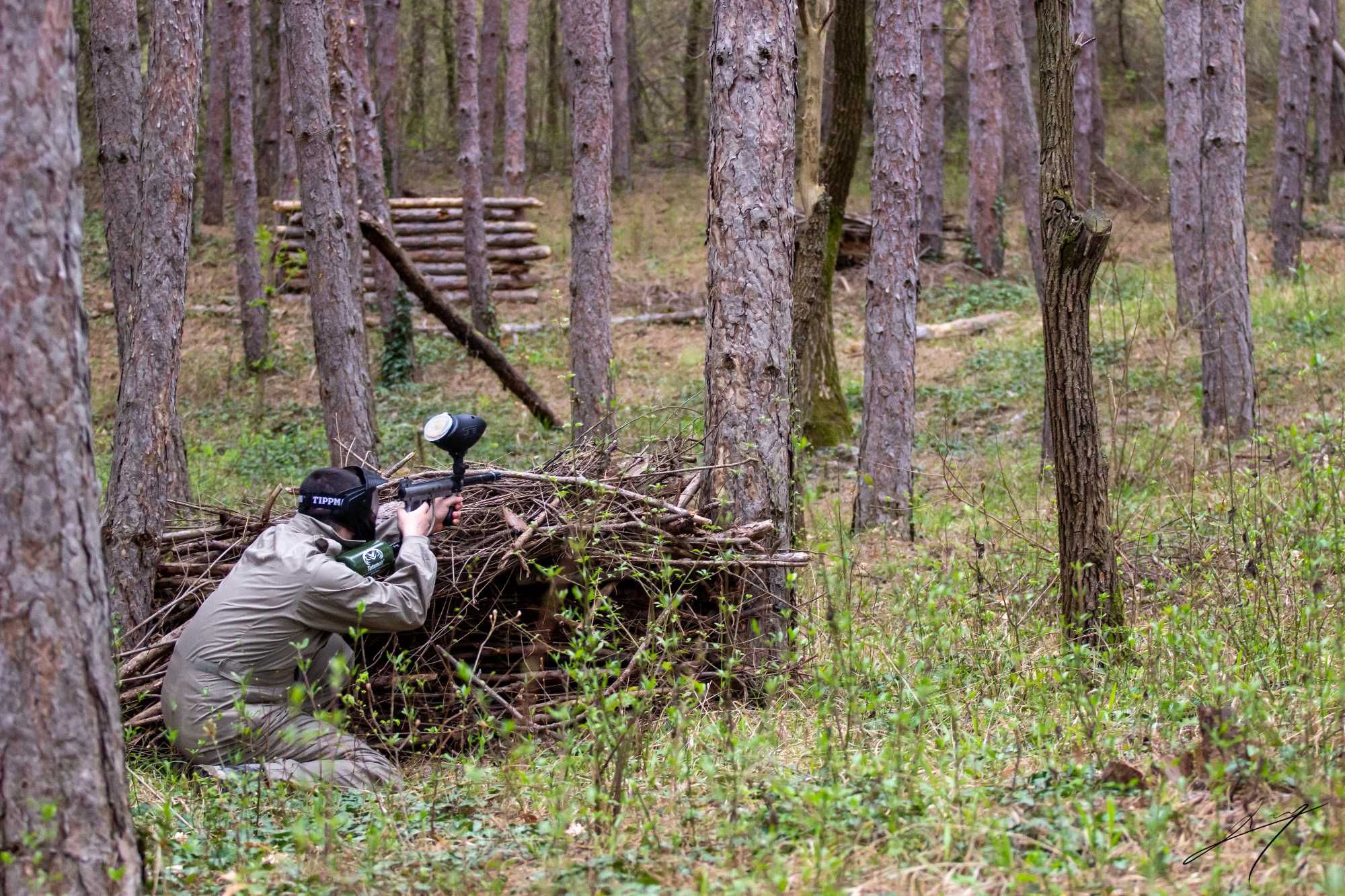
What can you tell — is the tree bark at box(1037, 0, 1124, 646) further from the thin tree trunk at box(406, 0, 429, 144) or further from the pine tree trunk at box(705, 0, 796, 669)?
the thin tree trunk at box(406, 0, 429, 144)

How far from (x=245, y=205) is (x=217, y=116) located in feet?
22.1

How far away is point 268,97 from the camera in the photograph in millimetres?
23797

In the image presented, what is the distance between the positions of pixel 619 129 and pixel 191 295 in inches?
393

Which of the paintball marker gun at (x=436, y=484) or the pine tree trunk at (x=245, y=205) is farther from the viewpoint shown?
the pine tree trunk at (x=245, y=205)

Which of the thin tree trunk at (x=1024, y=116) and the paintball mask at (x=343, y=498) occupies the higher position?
the thin tree trunk at (x=1024, y=116)

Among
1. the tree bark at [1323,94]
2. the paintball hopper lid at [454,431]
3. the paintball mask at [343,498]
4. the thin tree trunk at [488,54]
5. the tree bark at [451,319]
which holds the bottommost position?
the paintball mask at [343,498]

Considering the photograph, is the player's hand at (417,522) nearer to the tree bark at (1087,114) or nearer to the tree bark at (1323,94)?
the tree bark at (1087,114)

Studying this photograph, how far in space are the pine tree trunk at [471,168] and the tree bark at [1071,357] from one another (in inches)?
482

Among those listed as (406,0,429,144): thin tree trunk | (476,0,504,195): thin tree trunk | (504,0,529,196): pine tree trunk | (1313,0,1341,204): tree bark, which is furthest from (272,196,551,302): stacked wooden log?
(1313,0,1341,204): tree bark

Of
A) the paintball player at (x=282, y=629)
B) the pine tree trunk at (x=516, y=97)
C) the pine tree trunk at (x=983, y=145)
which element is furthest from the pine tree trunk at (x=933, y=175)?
the paintball player at (x=282, y=629)

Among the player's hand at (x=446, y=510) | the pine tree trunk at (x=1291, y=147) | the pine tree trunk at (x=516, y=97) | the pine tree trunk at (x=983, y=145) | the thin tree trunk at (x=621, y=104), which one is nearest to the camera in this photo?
the player's hand at (x=446, y=510)

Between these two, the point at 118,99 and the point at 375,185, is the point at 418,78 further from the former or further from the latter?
the point at 118,99
